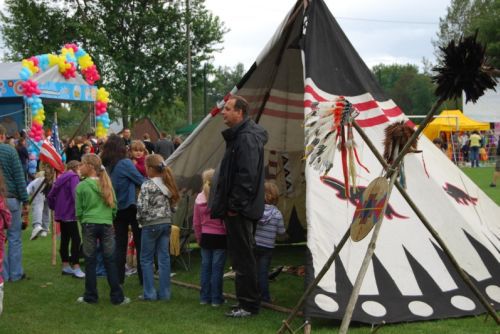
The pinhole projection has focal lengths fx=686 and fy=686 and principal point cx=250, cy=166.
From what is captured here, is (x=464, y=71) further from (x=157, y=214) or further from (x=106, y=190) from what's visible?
(x=106, y=190)

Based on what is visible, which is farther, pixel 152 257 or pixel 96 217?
pixel 152 257

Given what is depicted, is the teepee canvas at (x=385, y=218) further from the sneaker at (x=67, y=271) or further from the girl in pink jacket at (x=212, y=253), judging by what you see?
the sneaker at (x=67, y=271)

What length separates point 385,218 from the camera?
6230 mm

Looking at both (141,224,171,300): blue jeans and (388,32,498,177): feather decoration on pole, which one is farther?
(141,224,171,300): blue jeans

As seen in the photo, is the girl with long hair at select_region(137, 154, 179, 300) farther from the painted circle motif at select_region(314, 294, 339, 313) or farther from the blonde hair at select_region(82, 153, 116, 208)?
the painted circle motif at select_region(314, 294, 339, 313)

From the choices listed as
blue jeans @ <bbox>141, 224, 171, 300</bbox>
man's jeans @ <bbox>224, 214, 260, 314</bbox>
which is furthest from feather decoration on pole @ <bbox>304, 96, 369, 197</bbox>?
blue jeans @ <bbox>141, 224, 171, 300</bbox>

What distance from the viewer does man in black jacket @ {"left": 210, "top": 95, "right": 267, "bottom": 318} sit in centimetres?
596

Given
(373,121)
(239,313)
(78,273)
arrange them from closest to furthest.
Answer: (239,313), (373,121), (78,273)

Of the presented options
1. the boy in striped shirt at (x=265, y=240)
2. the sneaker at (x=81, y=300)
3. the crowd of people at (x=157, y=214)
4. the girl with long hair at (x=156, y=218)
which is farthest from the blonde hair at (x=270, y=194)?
the sneaker at (x=81, y=300)

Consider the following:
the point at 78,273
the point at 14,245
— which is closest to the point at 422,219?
the point at 78,273

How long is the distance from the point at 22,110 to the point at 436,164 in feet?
54.7

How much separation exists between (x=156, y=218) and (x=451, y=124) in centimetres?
2779

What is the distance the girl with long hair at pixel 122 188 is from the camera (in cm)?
746

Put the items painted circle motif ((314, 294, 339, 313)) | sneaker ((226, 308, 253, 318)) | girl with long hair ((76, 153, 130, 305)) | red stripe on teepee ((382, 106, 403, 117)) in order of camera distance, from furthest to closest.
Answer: red stripe on teepee ((382, 106, 403, 117))
girl with long hair ((76, 153, 130, 305))
sneaker ((226, 308, 253, 318))
painted circle motif ((314, 294, 339, 313))
